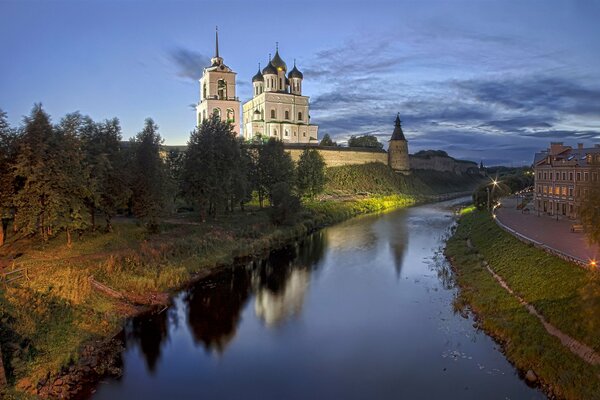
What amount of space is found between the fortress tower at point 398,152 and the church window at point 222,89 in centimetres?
2518

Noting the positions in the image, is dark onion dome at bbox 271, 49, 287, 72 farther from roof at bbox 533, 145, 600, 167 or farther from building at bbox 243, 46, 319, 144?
roof at bbox 533, 145, 600, 167

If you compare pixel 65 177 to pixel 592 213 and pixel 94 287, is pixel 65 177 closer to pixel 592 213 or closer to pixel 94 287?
pixel 94 287

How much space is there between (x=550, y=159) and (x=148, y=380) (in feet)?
89.6

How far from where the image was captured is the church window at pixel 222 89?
50.2m

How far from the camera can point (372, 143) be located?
8012 cm

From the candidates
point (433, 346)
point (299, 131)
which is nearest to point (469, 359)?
point (433, 346)

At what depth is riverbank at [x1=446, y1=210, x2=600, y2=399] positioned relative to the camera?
8.88 metres

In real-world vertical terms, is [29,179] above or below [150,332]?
above

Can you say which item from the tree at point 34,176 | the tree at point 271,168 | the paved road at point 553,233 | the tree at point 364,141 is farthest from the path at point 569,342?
the tree at point 364,141

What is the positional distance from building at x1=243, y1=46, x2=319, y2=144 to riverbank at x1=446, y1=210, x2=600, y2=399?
40.8 meters

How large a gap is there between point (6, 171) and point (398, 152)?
5421 cm

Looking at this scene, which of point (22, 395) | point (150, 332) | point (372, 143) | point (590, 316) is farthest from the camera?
point (372, 143)

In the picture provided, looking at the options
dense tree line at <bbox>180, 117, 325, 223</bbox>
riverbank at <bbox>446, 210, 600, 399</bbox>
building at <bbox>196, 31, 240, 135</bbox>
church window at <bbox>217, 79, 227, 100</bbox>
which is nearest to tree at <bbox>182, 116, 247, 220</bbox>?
dense tree line at <bbox>180, 117, 325, 223</bbox>

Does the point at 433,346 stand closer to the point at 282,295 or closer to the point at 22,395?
the point at 282,295
